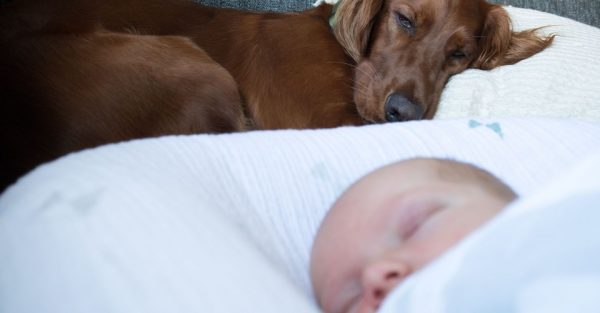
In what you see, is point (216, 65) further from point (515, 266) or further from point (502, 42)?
point (515, 266)

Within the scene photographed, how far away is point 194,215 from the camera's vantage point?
2.59ft

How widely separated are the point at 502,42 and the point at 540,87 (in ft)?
1.23

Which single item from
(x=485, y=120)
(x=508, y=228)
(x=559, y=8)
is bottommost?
(x=559, y=8)

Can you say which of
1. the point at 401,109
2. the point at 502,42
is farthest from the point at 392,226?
the point at 502,42

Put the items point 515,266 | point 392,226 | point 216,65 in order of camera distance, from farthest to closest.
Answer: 1. point 216,65
2. point 392,226
3. point 515,266

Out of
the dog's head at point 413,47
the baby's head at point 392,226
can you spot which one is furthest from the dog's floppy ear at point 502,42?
the baby's head at point 392,226

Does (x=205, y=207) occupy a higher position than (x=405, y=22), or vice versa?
(x=205, y=207)

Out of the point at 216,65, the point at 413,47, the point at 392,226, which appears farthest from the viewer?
the point at 413,47

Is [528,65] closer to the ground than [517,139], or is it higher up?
closer to the ground

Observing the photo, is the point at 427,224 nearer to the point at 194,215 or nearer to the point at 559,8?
the point at 194,215

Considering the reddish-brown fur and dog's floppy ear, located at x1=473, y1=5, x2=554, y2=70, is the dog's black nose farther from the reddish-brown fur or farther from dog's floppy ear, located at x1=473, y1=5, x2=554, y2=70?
dog's floppy ear, located at x1=473, y1=5, x2=554, y2=70

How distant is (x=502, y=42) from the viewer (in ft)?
6.70

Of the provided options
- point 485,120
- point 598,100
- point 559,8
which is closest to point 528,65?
point 598,100

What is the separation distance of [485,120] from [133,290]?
0.84 metres
